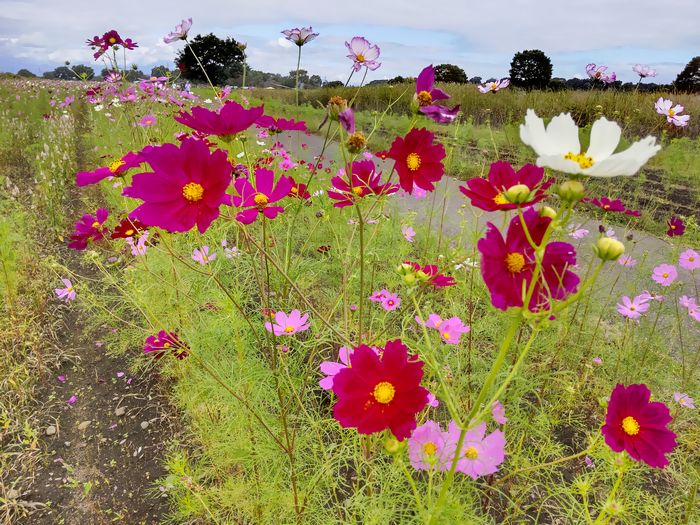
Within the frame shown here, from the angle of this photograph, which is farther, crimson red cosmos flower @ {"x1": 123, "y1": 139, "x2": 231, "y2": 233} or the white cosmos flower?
crimson red cosmos flower @ {"x1": 123, "y1": 139, "x2": 231, "y2": 233}

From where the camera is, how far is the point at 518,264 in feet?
1.76

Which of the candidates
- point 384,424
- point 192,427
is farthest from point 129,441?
point 384,424

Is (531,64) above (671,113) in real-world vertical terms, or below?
above

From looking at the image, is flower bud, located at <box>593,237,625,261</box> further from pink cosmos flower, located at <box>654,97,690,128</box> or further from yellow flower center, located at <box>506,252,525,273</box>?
pink cosmos flower, located at <box>654,97,690,128</box>

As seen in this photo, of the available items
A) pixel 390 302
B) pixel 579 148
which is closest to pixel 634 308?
pixel 390 302

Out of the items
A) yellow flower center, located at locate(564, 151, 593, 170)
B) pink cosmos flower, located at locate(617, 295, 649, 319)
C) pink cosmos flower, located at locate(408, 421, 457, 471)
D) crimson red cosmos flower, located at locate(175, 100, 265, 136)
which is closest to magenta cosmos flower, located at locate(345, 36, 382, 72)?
crimson red cosmos flower, located at locate(175, 100, 265, 136)

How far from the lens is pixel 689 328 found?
202 centimetres

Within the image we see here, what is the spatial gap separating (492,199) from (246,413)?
0.90 m

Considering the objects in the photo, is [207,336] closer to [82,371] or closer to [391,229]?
[82,371]

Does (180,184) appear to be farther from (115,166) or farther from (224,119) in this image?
(115,166)

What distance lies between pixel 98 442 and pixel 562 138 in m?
1.77

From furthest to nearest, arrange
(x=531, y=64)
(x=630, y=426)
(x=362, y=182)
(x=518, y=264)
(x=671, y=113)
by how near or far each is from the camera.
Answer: (x=531, y=64) < (x=671, y=113) < (x=362, y=182) < (x=630, y=426) < (x=518, y=264)

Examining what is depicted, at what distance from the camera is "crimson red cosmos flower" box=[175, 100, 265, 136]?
67 cm

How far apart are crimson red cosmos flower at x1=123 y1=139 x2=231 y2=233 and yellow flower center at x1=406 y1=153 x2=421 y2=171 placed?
0.35 m
